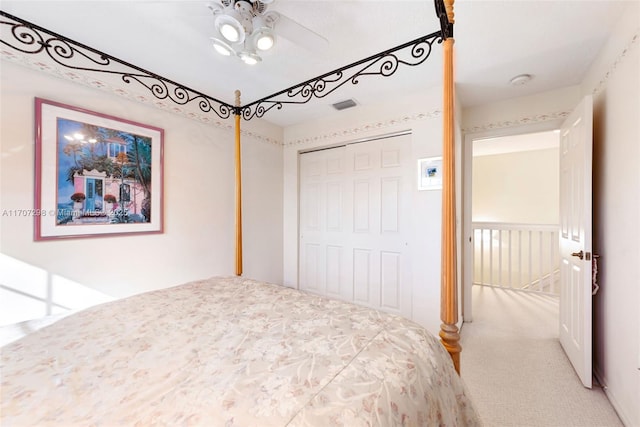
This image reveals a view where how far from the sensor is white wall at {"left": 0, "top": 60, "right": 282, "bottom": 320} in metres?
1.54

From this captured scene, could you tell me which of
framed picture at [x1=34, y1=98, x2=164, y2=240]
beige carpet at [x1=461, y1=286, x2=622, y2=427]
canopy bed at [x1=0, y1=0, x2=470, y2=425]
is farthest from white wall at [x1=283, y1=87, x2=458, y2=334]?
framed picture at [x1=34, y1=98, x2=164, y2=240]

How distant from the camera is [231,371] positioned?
2.39 feet

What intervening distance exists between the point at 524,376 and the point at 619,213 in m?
1.31

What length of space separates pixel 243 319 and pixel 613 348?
2.33 metres

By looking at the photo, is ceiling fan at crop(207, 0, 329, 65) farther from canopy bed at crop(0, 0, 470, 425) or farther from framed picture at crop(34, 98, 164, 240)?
framed picture at crop(34, 98, 164, 240)

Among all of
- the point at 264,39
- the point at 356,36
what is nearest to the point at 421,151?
the point at 356,36

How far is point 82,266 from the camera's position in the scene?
5.83ft

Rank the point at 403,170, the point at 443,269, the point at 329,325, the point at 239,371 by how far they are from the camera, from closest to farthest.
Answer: the point at 239,371
the point at 329,325
the point at 443,269
the point at 403,170

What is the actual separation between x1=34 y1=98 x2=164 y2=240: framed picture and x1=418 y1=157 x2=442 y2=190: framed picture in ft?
7.87

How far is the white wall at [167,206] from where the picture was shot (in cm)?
154

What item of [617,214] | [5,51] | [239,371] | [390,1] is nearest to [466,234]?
[617,214]

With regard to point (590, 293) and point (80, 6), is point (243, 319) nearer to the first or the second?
point (80, 6)

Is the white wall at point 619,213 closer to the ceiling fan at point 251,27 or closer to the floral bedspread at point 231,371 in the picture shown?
the floral bedspread at point 231,371

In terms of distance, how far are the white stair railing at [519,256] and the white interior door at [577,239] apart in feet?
6.16
